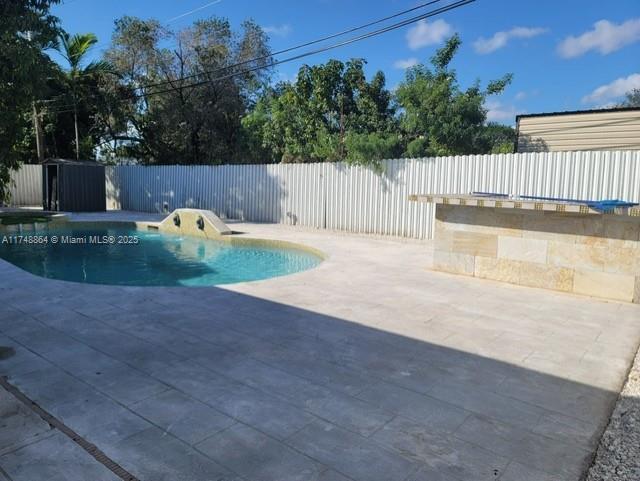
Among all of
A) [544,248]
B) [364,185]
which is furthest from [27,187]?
[544,248]

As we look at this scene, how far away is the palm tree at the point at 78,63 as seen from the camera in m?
19.7

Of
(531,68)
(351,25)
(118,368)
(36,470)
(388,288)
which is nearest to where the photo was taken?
(36,470)

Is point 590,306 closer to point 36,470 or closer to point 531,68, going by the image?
point 36,470

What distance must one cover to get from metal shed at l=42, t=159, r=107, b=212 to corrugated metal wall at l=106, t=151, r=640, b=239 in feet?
3.90

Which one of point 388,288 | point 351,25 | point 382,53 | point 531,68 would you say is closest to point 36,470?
point 388,288

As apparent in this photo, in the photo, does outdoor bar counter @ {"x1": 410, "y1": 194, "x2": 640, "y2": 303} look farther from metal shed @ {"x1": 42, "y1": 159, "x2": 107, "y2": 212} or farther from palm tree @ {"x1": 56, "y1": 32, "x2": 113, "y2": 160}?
palm tree @ {"x1": 56, "y1": 32, "x2": 113, "y2": 160}

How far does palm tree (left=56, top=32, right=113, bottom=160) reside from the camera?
1973cm

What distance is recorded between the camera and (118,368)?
3.34 meters

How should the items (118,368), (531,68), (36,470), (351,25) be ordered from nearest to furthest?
(36,470) < (118,368) < (351,25) < (531,68)

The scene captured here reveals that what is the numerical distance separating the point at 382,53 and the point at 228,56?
906 centimetres

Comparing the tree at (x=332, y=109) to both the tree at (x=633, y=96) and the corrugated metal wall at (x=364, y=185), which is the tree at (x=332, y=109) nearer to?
the corrugated metal wall at (x=364, y=185)

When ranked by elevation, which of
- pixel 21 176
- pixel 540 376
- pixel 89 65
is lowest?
pixel 540 376

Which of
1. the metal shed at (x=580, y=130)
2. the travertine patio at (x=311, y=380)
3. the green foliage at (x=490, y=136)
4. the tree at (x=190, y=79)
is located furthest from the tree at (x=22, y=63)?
the green foliage at (x=490, y=136)

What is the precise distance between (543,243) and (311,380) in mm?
4365
